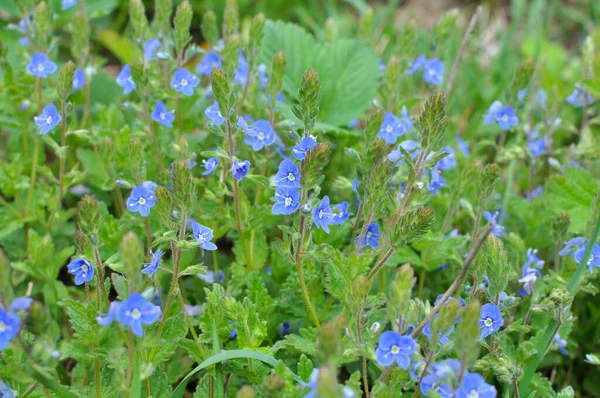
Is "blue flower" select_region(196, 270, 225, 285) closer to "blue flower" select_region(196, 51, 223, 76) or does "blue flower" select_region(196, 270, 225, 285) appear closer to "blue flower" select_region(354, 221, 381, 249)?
"blue flower" select_region(354, 221, 381, 249)

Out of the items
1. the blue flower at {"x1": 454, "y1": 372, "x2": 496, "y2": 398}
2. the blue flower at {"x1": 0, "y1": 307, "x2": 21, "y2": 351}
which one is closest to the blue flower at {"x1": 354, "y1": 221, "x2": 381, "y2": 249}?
the blue flower at {"x1": 454, "y1": 372, "x2": 496, "y2": 398}

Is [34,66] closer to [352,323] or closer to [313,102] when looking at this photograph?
[313,102]

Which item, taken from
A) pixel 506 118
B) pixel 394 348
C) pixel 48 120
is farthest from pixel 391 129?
pixel 48 120

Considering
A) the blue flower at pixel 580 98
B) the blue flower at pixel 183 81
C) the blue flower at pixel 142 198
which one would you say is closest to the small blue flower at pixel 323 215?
the blue flower at pixel 142 198

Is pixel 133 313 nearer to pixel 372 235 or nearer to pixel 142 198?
pixel 142 198

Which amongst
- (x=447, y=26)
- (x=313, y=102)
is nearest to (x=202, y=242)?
(x=313, y=102)
